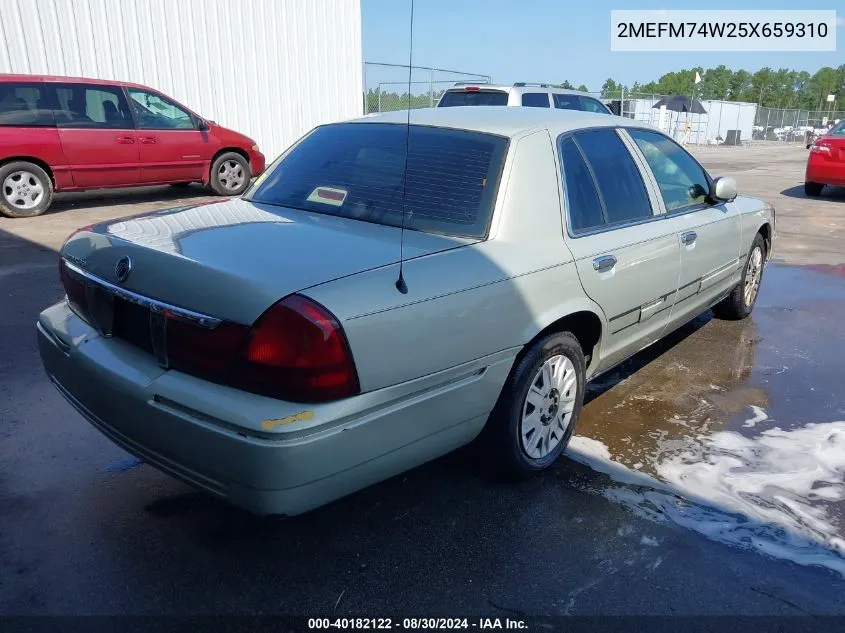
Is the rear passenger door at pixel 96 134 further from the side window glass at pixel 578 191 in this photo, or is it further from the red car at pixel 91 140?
the side window glass at pixel 578 191

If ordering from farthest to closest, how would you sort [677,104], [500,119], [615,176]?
1. [677,104]
2. [615,176]
3. [500,119]

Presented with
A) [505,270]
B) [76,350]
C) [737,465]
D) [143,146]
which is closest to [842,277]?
[737,465]

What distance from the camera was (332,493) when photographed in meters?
2.25

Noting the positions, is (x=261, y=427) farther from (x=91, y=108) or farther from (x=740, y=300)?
(x=91, y=108)

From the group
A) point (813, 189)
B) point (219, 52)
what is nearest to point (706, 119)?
point (813, 189)

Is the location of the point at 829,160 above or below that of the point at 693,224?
below

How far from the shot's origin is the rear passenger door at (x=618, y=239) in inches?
126

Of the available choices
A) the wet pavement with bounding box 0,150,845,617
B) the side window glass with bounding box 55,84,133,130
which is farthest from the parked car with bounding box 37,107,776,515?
the side window glass with bounding box 55,84,133,130

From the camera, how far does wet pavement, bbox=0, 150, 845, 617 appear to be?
94.8 inches

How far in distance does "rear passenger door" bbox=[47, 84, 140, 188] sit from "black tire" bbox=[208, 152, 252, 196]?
127cm

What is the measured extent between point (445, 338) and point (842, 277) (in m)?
6.51

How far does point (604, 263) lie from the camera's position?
3221 millimetres

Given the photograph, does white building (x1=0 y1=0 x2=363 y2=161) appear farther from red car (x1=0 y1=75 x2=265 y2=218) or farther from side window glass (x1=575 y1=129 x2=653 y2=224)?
side window glass (x1=575 y1=129 x2=653 y2=224)

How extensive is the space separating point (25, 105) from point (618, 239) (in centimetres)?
855
